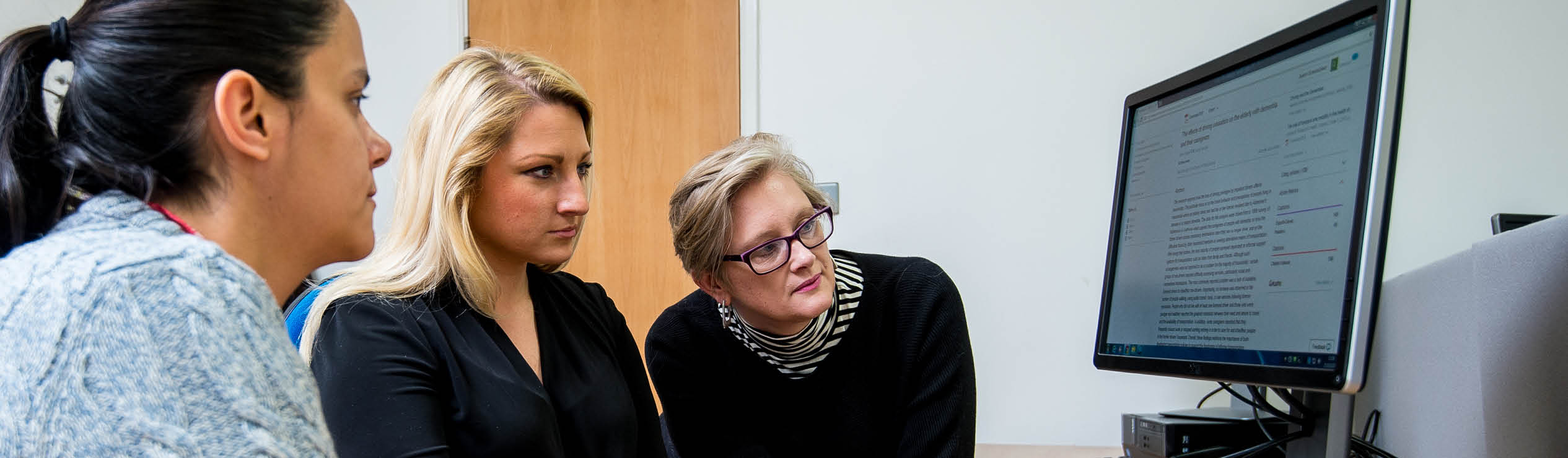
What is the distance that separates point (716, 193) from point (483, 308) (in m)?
0.44

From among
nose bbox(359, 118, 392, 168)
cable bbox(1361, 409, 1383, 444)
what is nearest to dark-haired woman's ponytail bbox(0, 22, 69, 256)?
nose bbox(359, 118, 392, 168)

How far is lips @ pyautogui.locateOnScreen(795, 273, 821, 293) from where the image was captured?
4.83ft

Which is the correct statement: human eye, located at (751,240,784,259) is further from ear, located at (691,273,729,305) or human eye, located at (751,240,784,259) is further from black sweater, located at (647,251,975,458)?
black sweater, located at (647,251,975,458)

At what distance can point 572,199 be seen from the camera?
123 cm

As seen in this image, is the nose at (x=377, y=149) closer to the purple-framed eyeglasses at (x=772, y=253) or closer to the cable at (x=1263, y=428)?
the purple-framed eyeglasses at (x=772, y=253)

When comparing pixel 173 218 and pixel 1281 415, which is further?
pixel 1281 415

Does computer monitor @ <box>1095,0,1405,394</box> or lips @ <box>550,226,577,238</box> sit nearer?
computer monitor @ <box>1095,0,1405,394</box>

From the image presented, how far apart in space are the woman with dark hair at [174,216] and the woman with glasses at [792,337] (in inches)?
27.9

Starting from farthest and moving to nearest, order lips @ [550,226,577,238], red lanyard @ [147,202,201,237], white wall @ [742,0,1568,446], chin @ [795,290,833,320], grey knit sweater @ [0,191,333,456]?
white wall @ [742,0,1568,446] < chin @ [795,290,833,320] < lips @ [550,226,577,238] < red lanyard @ [147,202,201,237] < grey knit sweater @ [0,191,333,456]

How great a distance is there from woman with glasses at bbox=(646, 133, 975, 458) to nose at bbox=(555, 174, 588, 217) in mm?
286

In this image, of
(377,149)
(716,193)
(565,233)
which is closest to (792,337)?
(716,193)

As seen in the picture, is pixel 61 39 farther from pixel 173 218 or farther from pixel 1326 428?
pixel 1326 428

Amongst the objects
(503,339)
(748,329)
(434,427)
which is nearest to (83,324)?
(434,427)

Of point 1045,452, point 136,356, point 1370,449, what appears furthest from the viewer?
point 1045,452
